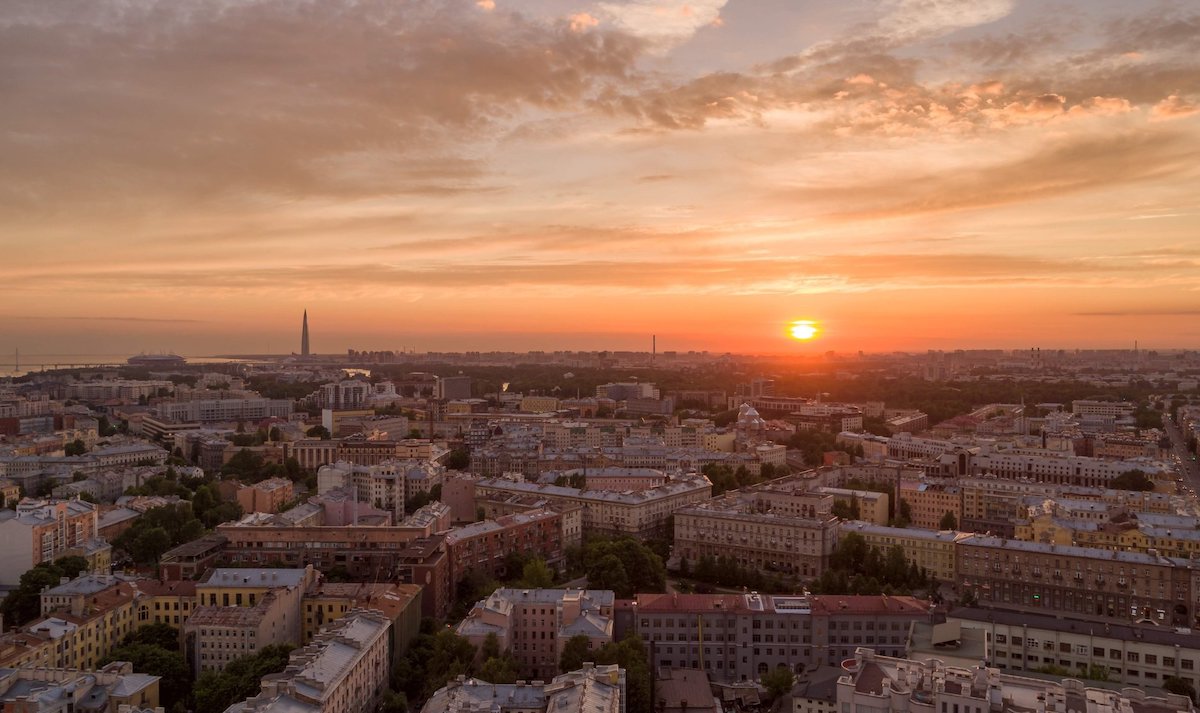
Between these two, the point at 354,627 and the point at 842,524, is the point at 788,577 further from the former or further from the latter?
the point at 354,627

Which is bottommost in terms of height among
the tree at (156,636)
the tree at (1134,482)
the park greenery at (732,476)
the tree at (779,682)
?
the tree at (779,682)

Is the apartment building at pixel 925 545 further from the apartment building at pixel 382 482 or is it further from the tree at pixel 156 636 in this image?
the tree at pixel 156 636

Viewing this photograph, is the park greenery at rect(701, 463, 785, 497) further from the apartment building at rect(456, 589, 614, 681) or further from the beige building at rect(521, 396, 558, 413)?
the beige building at rect(521, 396, 558, 413)

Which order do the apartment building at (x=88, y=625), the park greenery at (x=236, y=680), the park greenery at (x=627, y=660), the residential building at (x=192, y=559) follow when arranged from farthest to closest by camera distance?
the residential building at (x=192, y=559) < the apartment building at (x=88, y=625) < the park greenery at (x=627, y=660) < the park greenery at (x=236, y=680)

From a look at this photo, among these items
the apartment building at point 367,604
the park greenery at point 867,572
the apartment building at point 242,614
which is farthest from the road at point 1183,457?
the apartment building at point 242,614

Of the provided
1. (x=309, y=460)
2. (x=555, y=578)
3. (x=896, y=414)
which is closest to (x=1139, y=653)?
(x=555, y=578)

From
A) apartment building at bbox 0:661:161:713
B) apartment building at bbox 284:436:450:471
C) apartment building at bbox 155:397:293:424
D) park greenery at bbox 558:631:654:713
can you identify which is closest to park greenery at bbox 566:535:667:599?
park greenery at bbox 558:631:654:713
